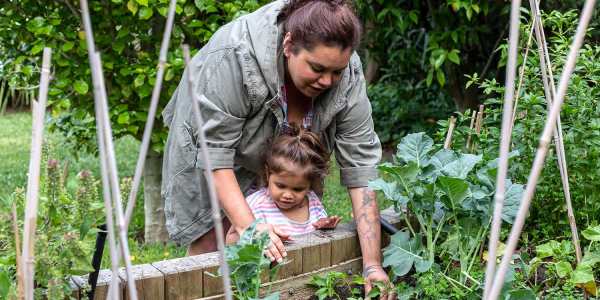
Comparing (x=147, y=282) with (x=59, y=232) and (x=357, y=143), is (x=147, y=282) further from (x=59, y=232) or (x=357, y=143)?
(x=357, y=143)

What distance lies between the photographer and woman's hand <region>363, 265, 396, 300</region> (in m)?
2.37

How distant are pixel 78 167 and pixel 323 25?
5.45 meters

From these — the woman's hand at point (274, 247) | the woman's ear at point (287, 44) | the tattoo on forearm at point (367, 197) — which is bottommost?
the woman's hand at point (274, 247)

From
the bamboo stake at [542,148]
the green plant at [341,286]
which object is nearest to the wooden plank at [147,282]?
the green plant at [341,286]

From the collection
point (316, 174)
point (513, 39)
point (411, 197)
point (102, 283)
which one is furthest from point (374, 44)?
point (513, 39)

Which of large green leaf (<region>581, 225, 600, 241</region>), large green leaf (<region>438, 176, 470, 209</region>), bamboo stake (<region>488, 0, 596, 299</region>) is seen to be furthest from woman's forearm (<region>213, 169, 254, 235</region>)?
bamboo stake (<region>488, 0, 596, 299</region>)

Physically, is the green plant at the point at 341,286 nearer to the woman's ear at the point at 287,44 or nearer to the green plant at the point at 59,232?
the woman's ear at the point at 287,44

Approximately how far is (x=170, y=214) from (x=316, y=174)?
599mm

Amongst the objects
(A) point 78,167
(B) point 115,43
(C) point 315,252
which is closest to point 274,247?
(C) point 315,252

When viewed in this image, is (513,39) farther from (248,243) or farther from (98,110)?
(248,243)

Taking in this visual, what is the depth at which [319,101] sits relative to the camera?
8.66ft

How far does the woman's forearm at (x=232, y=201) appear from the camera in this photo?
242cm

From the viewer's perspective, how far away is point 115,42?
388 centimetres

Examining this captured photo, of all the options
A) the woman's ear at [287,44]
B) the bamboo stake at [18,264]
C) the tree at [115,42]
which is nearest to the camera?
the bamboo stake at [18,264]
